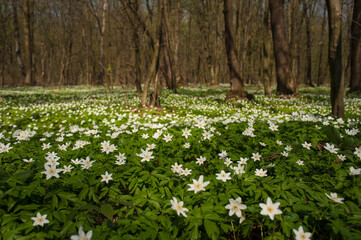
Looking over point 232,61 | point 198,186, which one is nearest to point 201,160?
point 198,186

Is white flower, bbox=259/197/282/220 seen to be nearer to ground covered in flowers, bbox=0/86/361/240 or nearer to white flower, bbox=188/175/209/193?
ground covered in flowers, bbox=0/86/361/240

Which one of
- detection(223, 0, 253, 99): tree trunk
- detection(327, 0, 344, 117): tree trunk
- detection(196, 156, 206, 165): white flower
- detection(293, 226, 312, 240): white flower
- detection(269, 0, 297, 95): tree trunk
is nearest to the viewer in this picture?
detection(293, 226, 312, 240): white flower

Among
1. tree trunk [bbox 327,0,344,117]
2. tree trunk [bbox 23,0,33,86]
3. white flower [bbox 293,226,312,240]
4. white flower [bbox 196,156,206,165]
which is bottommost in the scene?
white flower [bbox 293,226,312,240]

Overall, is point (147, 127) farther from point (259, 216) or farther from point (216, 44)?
point (216, 44)

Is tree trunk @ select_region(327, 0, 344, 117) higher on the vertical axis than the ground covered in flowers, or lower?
higher

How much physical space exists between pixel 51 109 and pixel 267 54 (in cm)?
1139

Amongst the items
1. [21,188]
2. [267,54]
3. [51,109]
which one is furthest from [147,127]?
[267,54]

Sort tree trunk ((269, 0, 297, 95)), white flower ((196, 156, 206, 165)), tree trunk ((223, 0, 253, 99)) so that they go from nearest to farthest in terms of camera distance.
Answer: white flower ((196, 156, 206, 165)) → tree trunk ((223, 0, 253, 99)) → tree trunk ((269, 0, 297, 95))

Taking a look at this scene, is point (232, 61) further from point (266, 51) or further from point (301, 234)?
point (301, 234)

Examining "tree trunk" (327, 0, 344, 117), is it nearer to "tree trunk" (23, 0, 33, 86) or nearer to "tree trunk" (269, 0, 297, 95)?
"tree trunk" (269, 0, 297, 95)

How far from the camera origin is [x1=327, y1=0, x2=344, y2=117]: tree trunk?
158 inches

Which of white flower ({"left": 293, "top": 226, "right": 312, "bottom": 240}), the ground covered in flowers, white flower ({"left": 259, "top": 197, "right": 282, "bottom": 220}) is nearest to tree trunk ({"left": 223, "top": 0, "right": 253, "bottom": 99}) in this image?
the ground covered in flowers

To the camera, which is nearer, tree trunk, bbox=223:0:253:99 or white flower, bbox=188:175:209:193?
white flower, bbox=188:175:209:193

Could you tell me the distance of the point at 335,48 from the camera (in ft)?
13.6
